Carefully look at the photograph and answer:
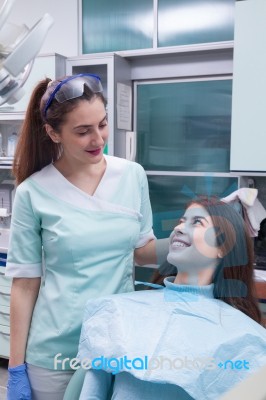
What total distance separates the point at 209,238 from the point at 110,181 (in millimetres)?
340

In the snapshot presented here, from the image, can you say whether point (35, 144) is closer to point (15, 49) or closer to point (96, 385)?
point (15, 49)

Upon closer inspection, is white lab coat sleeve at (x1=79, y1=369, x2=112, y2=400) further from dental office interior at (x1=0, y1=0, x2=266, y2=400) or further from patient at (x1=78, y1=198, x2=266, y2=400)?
dental office interior at (x1=0, y1=0, x2=266, y2=400)

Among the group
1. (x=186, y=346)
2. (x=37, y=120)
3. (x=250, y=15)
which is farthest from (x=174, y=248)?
(x=250, y=15)

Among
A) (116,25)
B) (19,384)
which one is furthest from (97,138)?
(116,25)

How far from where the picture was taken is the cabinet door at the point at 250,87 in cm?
227

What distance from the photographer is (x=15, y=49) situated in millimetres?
868

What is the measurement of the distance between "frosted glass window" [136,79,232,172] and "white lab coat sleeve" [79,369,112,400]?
195 centimetres

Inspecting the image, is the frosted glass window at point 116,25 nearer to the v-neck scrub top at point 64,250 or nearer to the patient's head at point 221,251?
the v-neck scrub top at point 64,250

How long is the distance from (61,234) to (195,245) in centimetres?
35

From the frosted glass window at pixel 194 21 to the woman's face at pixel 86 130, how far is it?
6.38 ft

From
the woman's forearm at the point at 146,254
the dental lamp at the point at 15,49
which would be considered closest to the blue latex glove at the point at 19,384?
the woman's forearm at the point at 146,254

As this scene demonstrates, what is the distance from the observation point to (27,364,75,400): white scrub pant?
46.7 inches

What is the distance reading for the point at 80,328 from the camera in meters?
1.21

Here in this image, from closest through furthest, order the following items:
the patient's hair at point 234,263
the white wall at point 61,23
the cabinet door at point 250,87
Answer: the patient's hair at point 234,263 → the cabinet door at point 250,87 → the white wall at point 61,23
